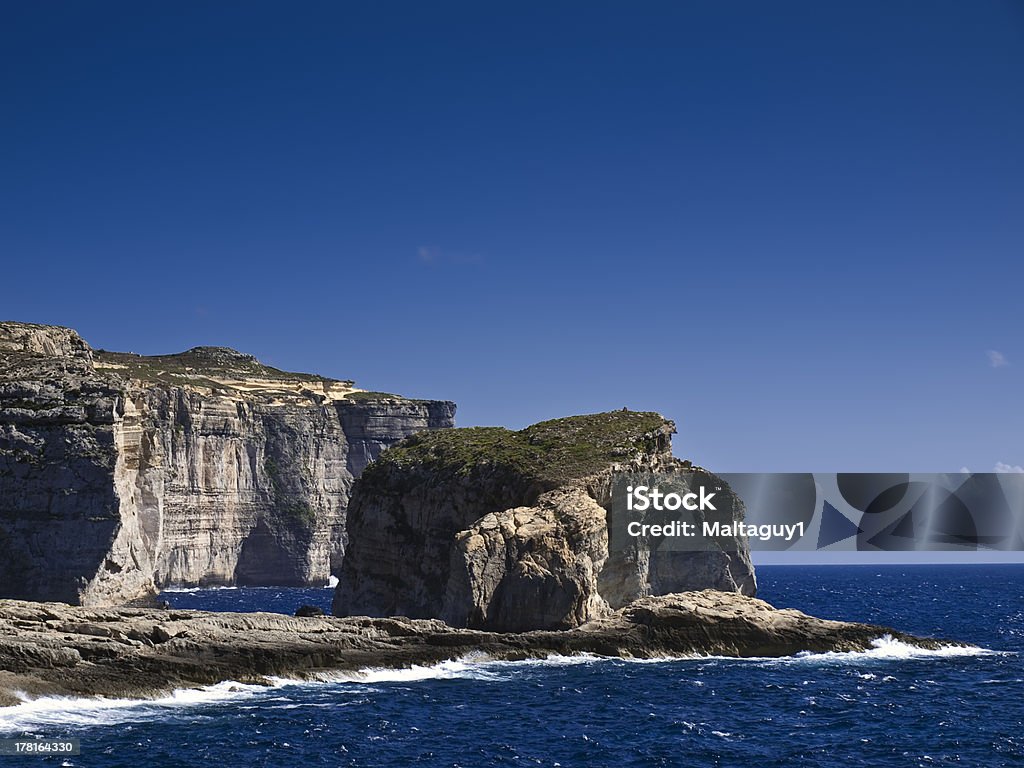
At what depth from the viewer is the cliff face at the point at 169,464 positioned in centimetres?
7538

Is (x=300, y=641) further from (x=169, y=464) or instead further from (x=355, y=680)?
(x=169, y=464)

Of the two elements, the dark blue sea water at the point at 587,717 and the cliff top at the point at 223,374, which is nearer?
the dark blue sea water at the point at 587,717

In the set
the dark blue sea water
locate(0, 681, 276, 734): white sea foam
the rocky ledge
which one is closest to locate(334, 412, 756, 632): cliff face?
the rocky ledge

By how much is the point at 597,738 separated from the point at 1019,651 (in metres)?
38.9

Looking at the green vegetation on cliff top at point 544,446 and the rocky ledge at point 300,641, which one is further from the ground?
the green vegetation on cliff top at point 544,446

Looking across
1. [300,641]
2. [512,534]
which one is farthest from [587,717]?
[512,534]

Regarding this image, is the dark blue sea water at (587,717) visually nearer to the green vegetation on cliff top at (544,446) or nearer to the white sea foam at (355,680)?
the white sea foam at (355,680)

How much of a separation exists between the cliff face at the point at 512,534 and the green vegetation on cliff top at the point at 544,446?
0.33 ft

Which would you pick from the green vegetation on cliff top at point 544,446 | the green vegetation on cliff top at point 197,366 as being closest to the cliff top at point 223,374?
the green vegetation on cliff top at point 197,366

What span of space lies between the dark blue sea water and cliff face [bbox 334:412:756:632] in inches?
168

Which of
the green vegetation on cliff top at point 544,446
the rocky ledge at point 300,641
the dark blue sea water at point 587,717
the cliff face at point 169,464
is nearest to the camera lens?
the dark blue sea water at point 587,717

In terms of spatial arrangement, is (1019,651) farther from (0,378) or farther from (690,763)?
(0,378)

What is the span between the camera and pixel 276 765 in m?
38.0

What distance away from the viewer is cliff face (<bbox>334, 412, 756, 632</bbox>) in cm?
6247
